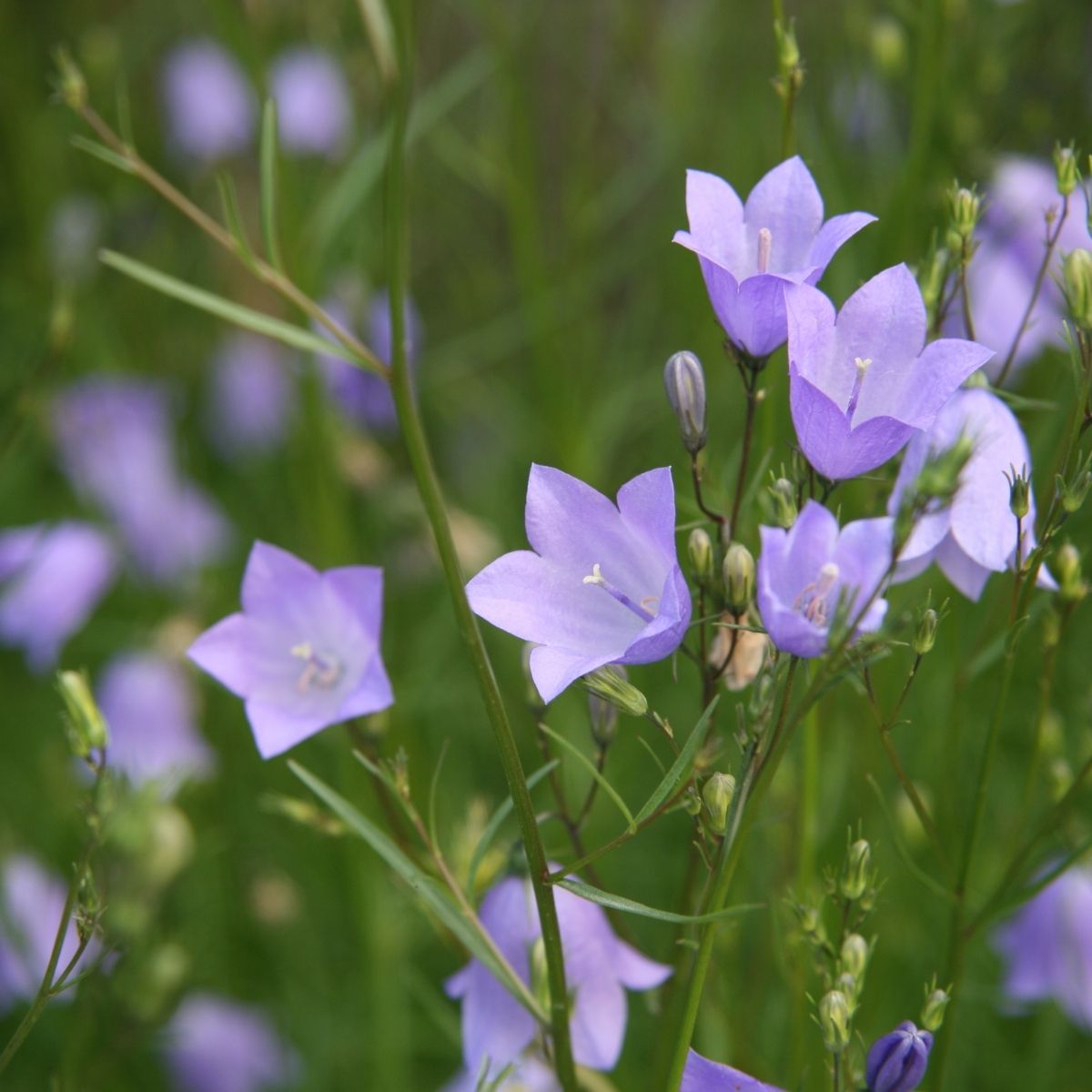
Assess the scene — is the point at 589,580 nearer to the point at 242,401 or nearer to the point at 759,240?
the point at 759,240

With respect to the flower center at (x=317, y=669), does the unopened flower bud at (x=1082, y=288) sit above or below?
above

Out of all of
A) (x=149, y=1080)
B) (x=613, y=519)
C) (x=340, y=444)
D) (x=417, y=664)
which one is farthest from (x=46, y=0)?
(x=613, y=519)

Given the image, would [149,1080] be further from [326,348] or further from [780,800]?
[326,348]

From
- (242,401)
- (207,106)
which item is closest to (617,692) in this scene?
(242,401)

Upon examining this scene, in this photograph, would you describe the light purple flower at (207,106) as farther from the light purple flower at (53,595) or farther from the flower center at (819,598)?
the flower center at (819,598)

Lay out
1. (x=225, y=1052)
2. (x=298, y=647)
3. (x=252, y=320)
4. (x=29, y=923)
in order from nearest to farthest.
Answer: (x=252, y=320), (x=298, y=647), (x=29, y=923), (x=225, y=1052)

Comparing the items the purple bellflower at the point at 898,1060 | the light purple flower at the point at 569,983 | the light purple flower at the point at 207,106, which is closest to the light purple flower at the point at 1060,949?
the light purple flower at the point at 569,983

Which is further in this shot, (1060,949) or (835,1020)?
(1060,949)
